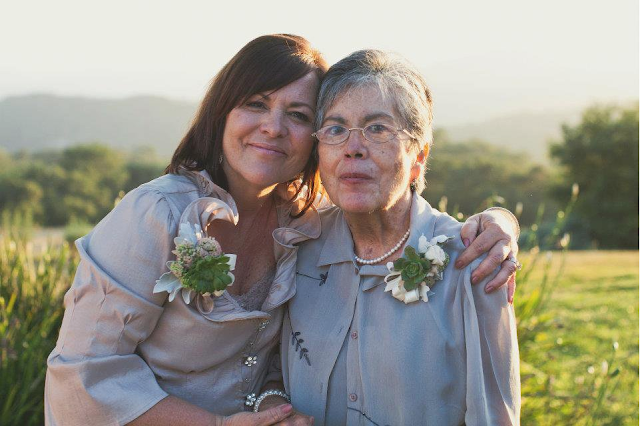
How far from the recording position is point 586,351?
7445mm

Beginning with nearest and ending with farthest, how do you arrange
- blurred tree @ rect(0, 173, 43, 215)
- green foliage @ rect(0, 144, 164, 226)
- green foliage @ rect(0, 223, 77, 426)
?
green foliage @ rect(0, 223, 77, 426) < blurred tree @ rect(0, 173, 43, 215) < green foliage @ rect(0, 144, 164, 226)

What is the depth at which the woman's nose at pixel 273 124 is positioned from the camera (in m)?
2.80

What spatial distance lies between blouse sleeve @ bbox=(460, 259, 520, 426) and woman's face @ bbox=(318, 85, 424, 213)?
0.53 meters

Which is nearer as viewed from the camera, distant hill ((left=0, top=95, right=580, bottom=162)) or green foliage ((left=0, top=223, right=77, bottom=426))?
green foliage ((left=0, top=223, right=77, bottom=426))

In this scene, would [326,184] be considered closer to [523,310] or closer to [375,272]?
[375,272]

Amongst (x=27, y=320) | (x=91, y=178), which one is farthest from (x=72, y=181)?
(x=27, y=320)

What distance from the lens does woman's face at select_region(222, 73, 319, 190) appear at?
2828mm

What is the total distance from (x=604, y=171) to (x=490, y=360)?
24751 millimetres

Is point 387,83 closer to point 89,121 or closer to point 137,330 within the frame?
point 137,330

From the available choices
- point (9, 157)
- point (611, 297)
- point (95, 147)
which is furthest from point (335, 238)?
point (9, 157)

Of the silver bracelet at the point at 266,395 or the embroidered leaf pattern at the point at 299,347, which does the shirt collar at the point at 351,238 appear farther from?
the silver bracelet at the point at 266,395

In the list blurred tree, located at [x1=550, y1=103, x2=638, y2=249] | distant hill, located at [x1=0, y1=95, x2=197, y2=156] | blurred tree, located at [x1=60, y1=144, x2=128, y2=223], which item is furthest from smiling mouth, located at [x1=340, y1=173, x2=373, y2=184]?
distant hill, located at [x1=0, y1=95, x2=197, y2=156]

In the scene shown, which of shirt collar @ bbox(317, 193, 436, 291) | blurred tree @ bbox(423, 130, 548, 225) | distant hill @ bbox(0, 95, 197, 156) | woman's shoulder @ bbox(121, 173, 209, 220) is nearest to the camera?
woman's shoulder @ bbox(121, 173, 209, 220)

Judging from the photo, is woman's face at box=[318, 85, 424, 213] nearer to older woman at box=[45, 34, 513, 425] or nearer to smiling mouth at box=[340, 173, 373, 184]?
smiling mouth at box=[340, 173, 373, 184]
